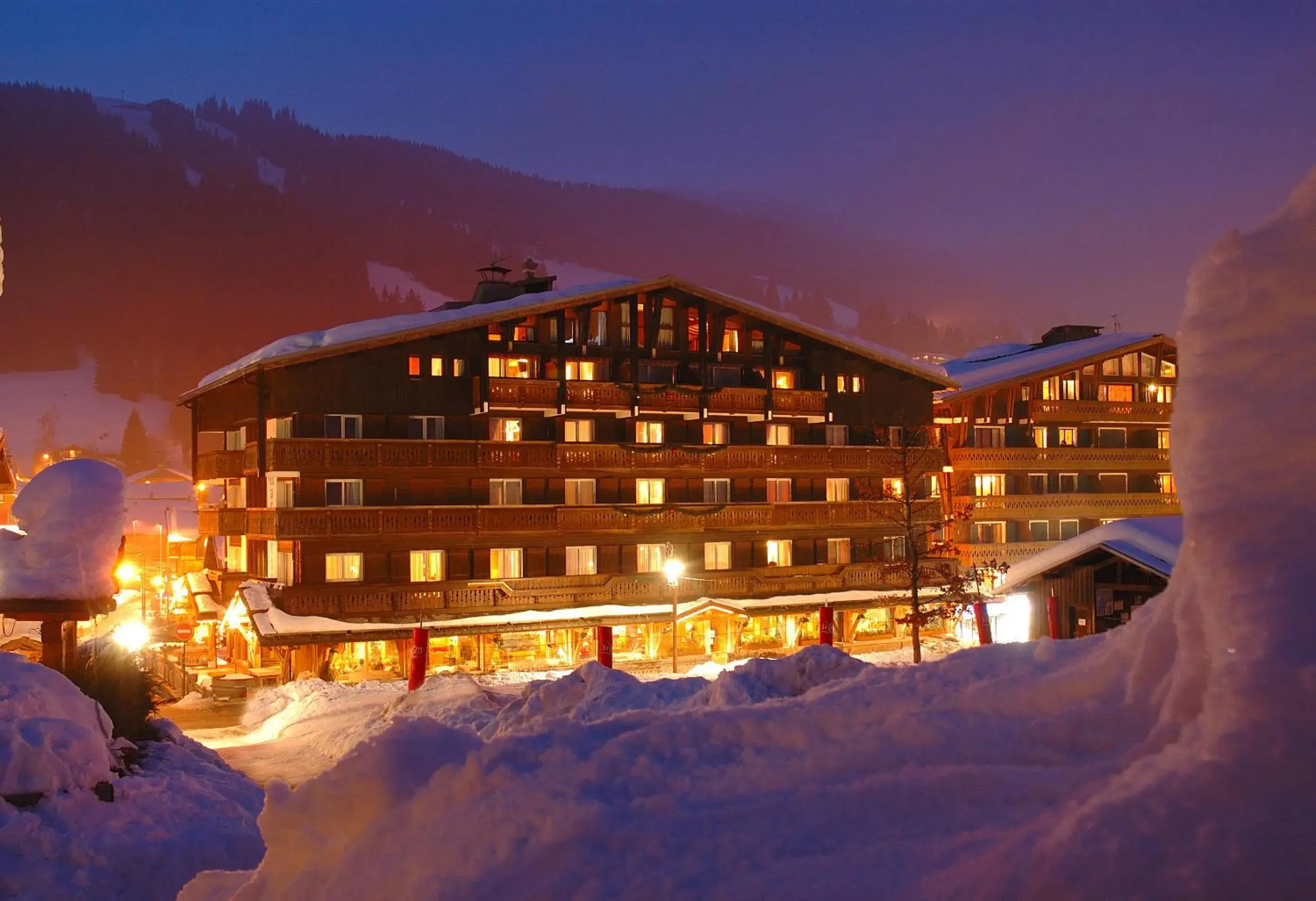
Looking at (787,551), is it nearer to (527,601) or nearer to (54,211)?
(527,601)

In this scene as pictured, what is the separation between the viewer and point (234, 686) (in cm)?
3703

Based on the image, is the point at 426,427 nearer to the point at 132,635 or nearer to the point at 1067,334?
the point at 132,635

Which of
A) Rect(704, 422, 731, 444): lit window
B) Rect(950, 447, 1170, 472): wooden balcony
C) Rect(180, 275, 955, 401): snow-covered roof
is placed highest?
Rect(180, 275, 955, 401): snow-covered roof

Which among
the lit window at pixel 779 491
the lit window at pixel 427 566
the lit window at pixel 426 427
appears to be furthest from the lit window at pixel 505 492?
the lit window at pixel 779 491

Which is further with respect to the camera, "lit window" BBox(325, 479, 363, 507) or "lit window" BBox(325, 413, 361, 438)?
"lit window" BBox(325, 413, 361, 438)

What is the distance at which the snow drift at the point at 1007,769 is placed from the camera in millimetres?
4254

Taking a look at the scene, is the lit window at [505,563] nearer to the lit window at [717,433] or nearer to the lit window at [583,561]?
the lit window at [583,561]

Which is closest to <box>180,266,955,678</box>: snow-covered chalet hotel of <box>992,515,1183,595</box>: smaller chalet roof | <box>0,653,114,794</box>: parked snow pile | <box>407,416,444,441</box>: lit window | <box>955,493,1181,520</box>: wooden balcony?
<box>407,416,444,441</box>: lit window

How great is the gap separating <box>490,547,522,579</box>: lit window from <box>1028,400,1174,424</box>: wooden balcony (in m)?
27.1

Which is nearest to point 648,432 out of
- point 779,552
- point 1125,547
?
point 779,552

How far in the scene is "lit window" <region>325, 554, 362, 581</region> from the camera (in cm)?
3994

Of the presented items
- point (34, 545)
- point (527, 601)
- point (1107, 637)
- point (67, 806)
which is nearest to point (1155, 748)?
point (1107, 637)

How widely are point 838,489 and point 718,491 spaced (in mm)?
5766

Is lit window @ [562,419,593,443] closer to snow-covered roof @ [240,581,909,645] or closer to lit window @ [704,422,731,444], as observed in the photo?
lit window @ [704,422,731,444]
